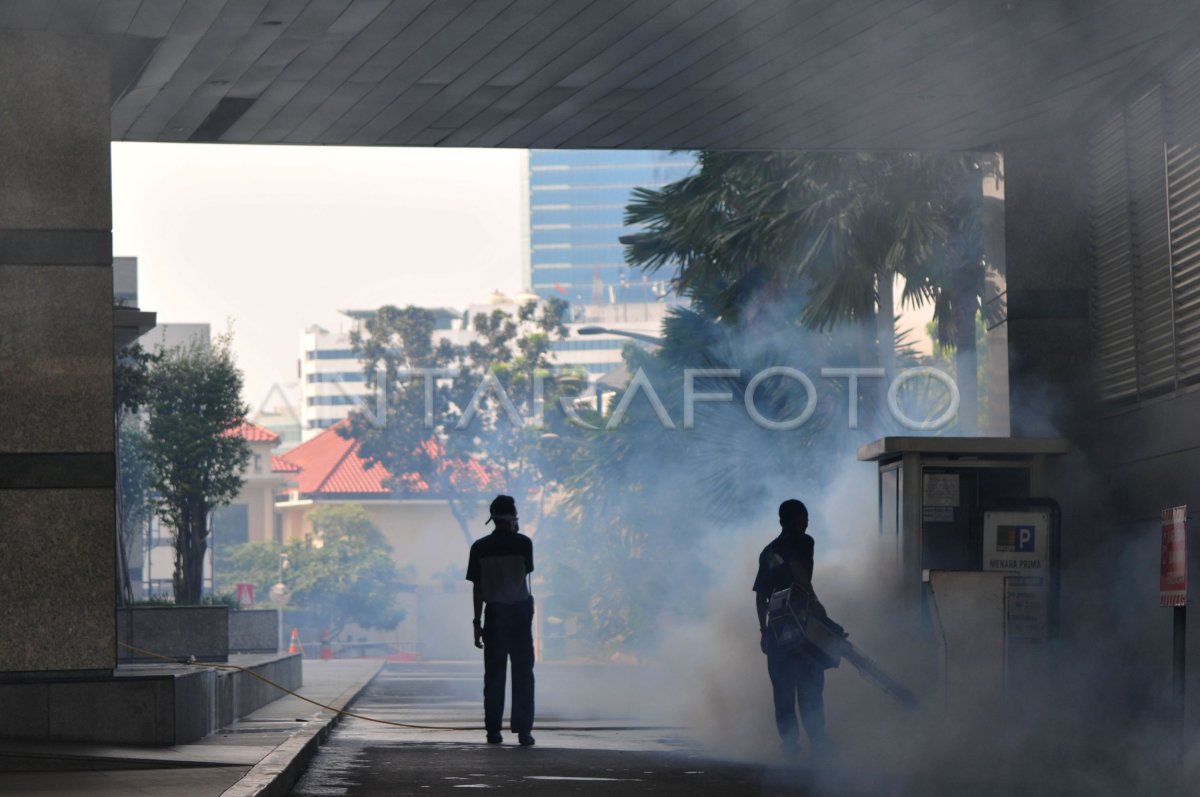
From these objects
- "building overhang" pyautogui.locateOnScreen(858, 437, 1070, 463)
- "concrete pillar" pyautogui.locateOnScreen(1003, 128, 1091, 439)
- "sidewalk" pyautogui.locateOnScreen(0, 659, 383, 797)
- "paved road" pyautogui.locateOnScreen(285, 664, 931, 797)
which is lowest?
"paved road" pyautogui.locateOnScreen(285, 664, 931, 797)

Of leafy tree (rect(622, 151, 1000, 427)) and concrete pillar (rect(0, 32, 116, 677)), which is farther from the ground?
leafy tree (rect(622, 151, 1000, 427))

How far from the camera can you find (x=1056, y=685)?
12352 mm

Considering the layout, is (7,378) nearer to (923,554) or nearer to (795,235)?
(923,554)

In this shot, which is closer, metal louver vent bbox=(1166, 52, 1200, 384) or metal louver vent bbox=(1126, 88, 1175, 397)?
metal louver vent bbox=(1166, 52, 1200, 384)

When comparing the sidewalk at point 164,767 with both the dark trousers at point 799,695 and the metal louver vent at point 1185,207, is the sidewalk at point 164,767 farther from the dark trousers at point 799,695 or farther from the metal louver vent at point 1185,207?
the metal louver vent at point 1185,207

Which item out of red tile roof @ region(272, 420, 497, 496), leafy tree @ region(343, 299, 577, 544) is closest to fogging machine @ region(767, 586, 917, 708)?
leafy tree @ region(343, 299, 577, 544)

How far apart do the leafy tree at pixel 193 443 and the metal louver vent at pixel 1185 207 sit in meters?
18.7

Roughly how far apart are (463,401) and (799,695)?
58.2 meters

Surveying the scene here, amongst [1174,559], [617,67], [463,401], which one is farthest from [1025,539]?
[463,401]

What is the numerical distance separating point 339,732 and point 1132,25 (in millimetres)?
7605

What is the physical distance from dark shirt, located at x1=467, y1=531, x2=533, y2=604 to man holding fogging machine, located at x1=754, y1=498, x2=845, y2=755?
6.31 ft

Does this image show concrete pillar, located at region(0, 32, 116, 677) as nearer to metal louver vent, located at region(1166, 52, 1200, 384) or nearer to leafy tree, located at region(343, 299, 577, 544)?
metal louver vent, located at region(1166, 52, 1200, 384)

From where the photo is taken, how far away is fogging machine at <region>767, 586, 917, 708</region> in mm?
10867

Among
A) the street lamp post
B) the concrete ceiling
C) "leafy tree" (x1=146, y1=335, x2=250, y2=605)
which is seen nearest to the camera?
the concrete ceiling
